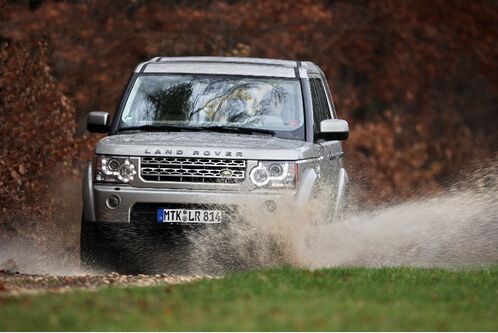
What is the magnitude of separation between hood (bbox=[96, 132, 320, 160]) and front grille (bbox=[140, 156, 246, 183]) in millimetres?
62

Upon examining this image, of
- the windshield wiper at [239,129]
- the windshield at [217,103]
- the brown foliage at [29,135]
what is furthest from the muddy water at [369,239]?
the brown foliage at [29,135]

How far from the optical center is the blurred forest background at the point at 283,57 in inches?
725

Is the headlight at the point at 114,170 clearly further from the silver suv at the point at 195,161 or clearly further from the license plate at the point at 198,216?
the license plate at the point at 198,216

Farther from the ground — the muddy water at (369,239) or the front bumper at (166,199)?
the front bumper at (166,199)

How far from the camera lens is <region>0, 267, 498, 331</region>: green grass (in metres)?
8.05

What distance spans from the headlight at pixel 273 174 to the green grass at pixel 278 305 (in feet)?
3.99

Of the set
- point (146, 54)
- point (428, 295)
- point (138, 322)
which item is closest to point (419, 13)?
point (146, 54)

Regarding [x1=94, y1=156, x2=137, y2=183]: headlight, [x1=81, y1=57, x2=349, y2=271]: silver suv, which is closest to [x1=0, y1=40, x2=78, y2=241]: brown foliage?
[x1=81, y1=57, x2=349, y2=271]: silver suv

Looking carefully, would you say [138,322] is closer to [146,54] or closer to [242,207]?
[242,207]

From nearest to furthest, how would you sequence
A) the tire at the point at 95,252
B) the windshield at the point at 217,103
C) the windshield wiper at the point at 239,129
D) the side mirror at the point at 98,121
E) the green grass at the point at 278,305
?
the green grass at the point at 278,305
the tire at the point at 95,252
the windshield wiper at the point at 239,129
the windshield at the point at 217,103
the side mirror at the point at 98,121

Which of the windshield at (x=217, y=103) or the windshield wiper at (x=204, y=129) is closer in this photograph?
the windshield wiper at (x=204, y=129)

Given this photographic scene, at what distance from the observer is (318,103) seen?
13.5 m

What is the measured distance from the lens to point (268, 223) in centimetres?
1166

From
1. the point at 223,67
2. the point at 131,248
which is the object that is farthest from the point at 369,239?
the point at 131,248
